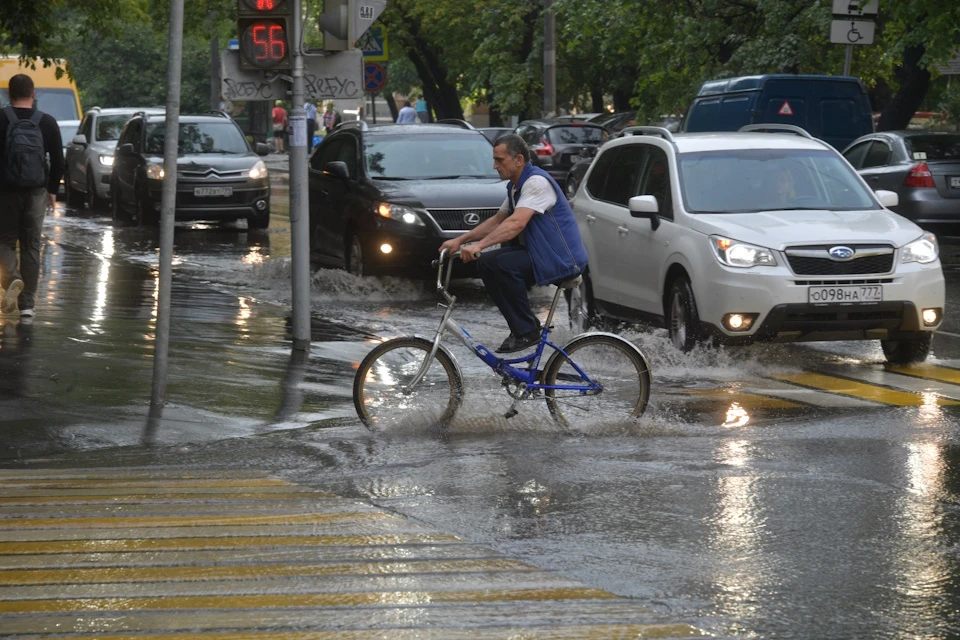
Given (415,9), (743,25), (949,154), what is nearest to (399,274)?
(949,154)

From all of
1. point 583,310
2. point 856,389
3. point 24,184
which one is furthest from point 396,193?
point 856,389

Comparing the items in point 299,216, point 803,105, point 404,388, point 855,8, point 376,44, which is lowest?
point 404,388

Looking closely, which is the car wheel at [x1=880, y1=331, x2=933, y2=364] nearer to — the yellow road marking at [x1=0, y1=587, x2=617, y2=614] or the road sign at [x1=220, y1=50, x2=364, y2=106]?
the road sign at [x1=220, y1=50, x2=364, y2=106]

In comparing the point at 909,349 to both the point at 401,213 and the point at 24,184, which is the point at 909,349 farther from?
the point at 24,184

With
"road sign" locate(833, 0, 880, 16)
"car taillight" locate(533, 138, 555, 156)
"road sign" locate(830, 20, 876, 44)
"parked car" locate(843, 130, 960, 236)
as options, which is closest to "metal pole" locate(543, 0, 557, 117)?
"car taillight" locate(533, 138, 555, 156)

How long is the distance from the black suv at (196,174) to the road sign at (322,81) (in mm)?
11523

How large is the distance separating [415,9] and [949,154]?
26.8 metres

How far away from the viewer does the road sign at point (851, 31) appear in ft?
72.6

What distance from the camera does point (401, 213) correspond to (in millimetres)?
15992

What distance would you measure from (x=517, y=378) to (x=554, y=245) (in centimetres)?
77

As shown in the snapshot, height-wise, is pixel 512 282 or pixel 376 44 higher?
pixel 376 44

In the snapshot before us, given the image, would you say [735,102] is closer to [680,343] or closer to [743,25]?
[743,25]

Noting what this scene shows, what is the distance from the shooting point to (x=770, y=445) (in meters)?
8.37

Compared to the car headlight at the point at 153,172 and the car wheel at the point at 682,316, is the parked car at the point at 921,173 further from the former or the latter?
the car headlight at the point at 153,172
